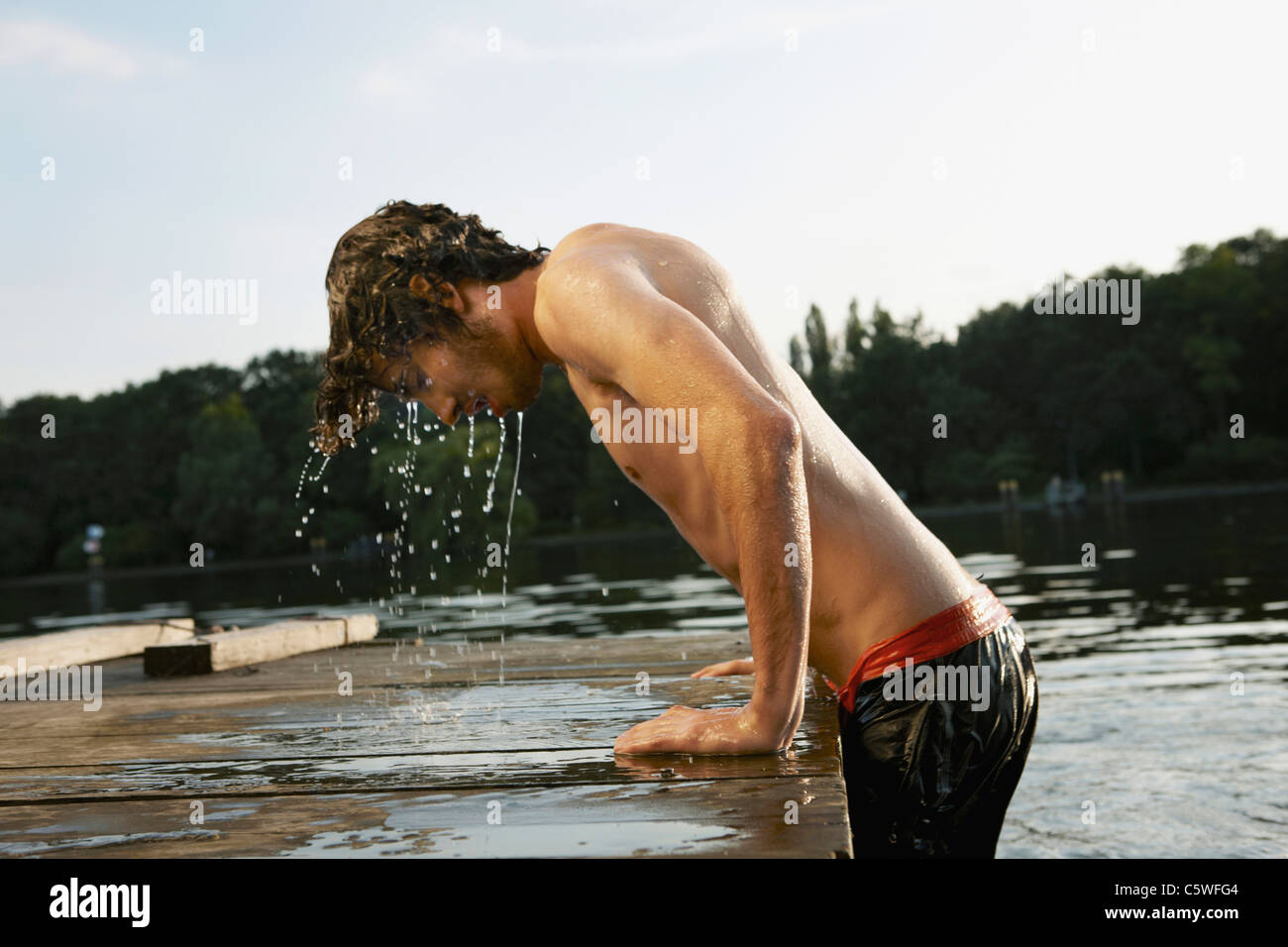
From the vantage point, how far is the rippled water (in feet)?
21.7

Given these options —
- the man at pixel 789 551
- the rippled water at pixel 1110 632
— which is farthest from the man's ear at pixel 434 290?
the rippled water at pixel 1110 632

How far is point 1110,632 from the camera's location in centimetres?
1350

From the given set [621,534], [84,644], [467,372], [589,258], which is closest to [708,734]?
[589,258]

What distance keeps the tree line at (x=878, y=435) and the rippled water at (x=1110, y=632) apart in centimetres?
3680

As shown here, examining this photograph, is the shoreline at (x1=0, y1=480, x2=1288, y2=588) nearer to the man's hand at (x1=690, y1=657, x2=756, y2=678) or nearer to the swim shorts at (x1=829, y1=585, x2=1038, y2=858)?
the man's hand at (x1=690, y1=657, x2=756, y2=678)

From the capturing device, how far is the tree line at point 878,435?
7075 centimetres

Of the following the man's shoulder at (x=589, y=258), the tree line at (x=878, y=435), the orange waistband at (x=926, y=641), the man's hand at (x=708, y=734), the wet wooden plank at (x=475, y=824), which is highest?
the tree line at (x=878, y=435)

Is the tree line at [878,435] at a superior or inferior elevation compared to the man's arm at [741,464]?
superior

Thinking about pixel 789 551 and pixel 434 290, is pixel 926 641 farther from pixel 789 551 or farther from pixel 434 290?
pixel 434 290

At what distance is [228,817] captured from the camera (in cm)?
218

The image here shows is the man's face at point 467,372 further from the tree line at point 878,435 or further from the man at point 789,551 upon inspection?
the tree line at point 878,435

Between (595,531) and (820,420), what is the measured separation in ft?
216
